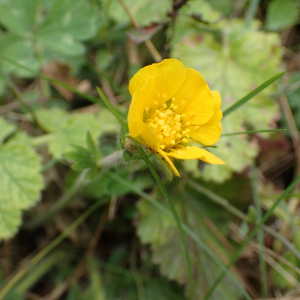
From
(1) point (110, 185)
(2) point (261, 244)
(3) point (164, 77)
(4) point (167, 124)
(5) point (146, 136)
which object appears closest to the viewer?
(5) point (146, 136)

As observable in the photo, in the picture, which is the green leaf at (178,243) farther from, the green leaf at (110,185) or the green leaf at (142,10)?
the green leaf at (142,10)

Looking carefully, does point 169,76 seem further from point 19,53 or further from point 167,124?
point 19,53

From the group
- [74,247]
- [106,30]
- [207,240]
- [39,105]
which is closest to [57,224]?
[74,247]

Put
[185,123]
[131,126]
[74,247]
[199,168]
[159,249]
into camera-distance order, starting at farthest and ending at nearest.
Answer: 1. [74,247]
2. [159,249]
3. [199,168]
4. [185,123]
5. [131,126]

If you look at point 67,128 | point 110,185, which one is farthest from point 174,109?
point 67,128

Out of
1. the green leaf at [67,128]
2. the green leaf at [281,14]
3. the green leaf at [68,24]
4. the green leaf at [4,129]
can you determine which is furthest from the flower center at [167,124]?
the green leaf at [281,14]

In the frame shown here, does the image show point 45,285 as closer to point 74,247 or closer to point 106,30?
point 74,247
